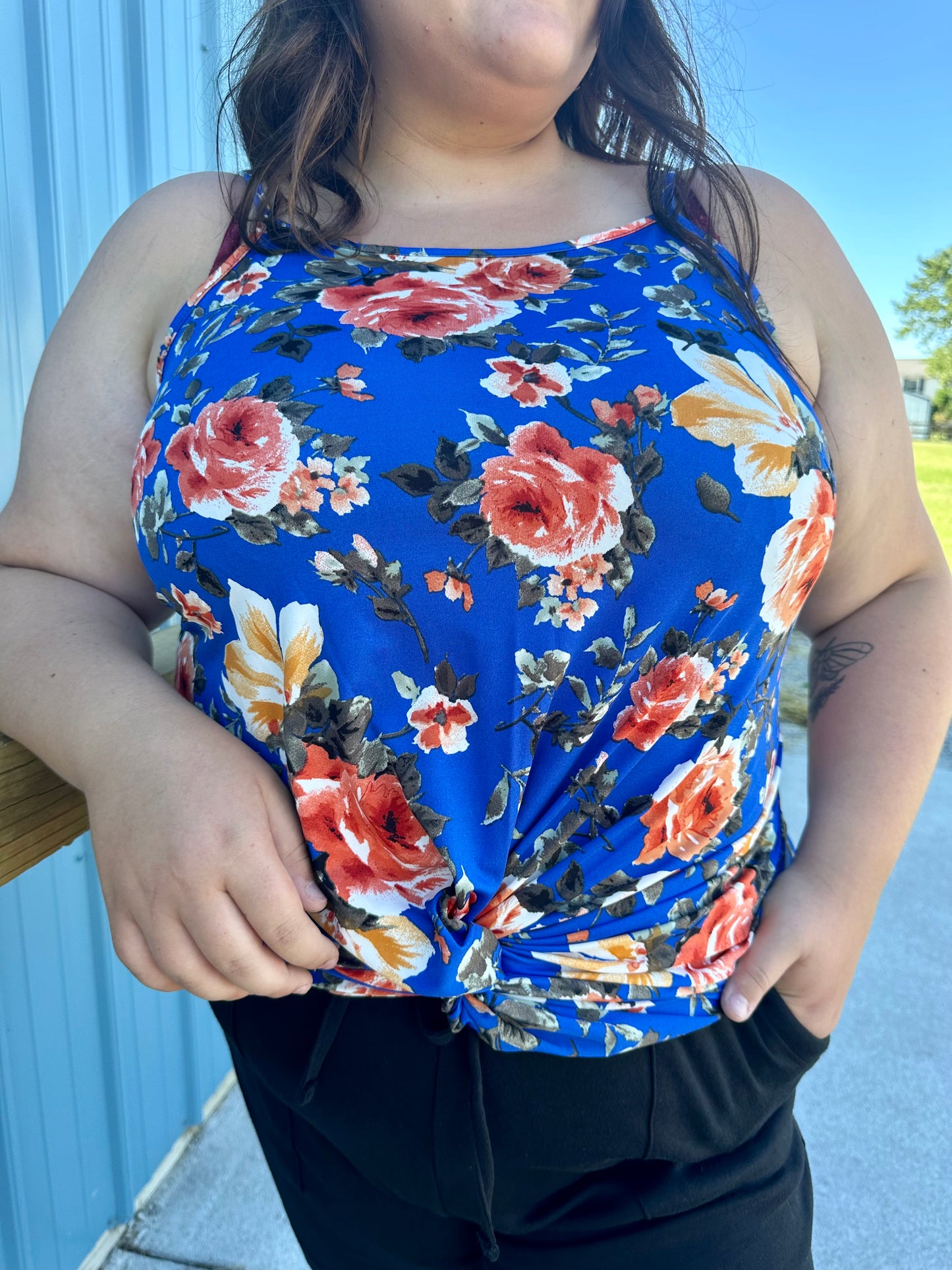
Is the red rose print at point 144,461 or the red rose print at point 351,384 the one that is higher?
the red rose print at point 351,384

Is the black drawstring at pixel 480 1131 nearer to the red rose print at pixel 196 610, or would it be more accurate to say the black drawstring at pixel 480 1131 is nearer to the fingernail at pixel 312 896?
the fingernail at pixel 312 896

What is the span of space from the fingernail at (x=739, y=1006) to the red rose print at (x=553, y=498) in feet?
1.18

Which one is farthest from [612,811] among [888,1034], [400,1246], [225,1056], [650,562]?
[888,1034]

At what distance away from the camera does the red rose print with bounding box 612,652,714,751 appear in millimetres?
660

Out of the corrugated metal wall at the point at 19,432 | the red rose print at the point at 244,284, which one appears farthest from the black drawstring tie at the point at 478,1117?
the corrugated metal wall at the point at 19,432

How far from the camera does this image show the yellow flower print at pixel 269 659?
0.64 metres

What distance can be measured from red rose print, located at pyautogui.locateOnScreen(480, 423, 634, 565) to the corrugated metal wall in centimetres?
78

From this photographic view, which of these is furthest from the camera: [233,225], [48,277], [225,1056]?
[225,1056]

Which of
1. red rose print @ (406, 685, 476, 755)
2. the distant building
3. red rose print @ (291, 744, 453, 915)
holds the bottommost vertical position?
the distant building

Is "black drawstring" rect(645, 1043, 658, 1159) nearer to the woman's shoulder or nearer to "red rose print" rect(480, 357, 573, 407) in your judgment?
"red rose print" rect(480, 357, 573, 407)

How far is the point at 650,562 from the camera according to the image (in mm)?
637

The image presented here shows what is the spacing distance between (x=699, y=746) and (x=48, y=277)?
1.01 m

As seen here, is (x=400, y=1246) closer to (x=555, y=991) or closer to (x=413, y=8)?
(x=555, y=991)

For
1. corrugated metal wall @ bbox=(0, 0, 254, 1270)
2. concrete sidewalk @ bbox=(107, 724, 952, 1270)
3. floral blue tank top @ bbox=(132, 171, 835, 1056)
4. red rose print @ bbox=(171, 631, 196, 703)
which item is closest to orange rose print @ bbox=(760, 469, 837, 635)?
floral blue tank top @ bbox=(132, 171, 835, 1056)
